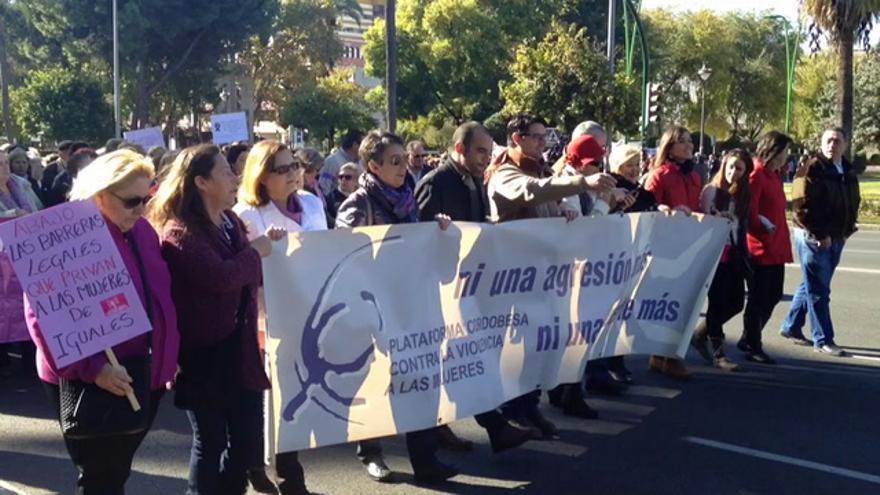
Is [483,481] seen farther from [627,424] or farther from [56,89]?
[56,89]

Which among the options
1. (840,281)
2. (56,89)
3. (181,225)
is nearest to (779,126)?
(56,89)

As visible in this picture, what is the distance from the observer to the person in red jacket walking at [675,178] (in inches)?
294

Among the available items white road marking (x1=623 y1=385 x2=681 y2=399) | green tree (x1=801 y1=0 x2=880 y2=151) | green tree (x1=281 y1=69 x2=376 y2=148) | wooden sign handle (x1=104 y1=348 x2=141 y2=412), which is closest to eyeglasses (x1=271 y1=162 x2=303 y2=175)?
wooden sign handle (x1=104 y1=348 x2=141 y2=412)

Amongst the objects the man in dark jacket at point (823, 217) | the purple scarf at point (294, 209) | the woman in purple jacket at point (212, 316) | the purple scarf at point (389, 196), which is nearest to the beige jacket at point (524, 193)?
the purple scarf at point (389, 196)

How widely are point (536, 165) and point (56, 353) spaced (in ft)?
10.5

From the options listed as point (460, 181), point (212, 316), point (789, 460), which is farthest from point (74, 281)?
point (789, 460)

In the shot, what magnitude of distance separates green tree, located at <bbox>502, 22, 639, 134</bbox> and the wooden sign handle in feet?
74.7

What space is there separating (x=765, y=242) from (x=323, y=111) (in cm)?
4830

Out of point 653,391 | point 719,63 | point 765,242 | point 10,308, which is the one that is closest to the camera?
point 653,391

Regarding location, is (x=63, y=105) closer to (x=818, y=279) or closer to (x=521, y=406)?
(x=818, y=279)

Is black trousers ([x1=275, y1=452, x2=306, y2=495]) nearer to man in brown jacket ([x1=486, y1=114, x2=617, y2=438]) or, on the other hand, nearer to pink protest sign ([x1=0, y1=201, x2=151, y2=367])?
man in brown jacket ([x1=486, y1=114, x2=617, y2=438])

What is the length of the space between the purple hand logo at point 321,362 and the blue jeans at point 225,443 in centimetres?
49

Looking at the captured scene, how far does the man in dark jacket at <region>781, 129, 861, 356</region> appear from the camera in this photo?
8344 mm

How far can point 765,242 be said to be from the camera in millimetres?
8039
